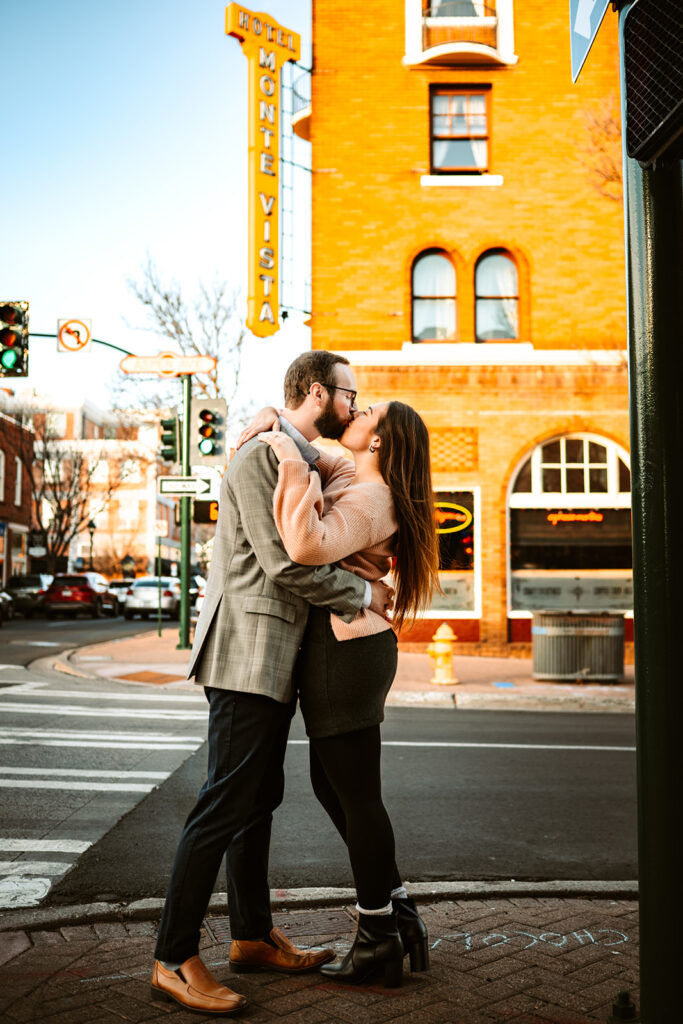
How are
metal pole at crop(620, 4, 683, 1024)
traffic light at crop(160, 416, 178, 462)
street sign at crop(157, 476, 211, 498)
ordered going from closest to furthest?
metal pole at crop(620, 4, 683, 1024)
street sign at crop(157, 476, 211, 498)
traffic light at crop(160, 416, 178, 462)

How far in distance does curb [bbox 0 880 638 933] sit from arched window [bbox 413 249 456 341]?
15.1m

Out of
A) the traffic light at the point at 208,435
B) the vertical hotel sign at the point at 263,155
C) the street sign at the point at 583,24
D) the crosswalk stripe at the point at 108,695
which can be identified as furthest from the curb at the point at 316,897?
the vertical hotel sign at the point at 263,155

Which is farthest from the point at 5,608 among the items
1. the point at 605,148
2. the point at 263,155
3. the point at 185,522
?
the point at 605,148

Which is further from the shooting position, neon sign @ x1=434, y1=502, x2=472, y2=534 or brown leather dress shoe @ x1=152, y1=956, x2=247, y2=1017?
neon sign @ x1=434, y1=502, x2=472, y2=534

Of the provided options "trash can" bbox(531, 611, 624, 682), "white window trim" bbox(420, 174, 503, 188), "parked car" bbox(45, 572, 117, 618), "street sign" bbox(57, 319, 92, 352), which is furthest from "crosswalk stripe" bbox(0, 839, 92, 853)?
"parked car" bbox(45, 572, 117, 618)

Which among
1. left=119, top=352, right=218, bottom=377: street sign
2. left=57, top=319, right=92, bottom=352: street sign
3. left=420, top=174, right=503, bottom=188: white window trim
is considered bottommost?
left=119, top=352, right=218, bottom=377: street sign

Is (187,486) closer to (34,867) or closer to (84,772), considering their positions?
(84,772)

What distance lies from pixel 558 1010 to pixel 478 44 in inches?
732

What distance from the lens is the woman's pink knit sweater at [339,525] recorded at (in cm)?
311

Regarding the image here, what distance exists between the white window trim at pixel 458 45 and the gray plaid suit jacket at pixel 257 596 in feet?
57.4

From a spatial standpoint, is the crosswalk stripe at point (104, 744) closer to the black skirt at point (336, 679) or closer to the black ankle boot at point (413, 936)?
the black ankle boot at point (413, 936)

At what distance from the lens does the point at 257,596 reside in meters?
3.24

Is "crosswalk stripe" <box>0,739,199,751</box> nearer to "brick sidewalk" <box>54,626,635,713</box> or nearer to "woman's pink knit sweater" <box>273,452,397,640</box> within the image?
"brick sidewalk" <box>54,626,635,713</box>

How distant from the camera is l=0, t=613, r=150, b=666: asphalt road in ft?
60.0
